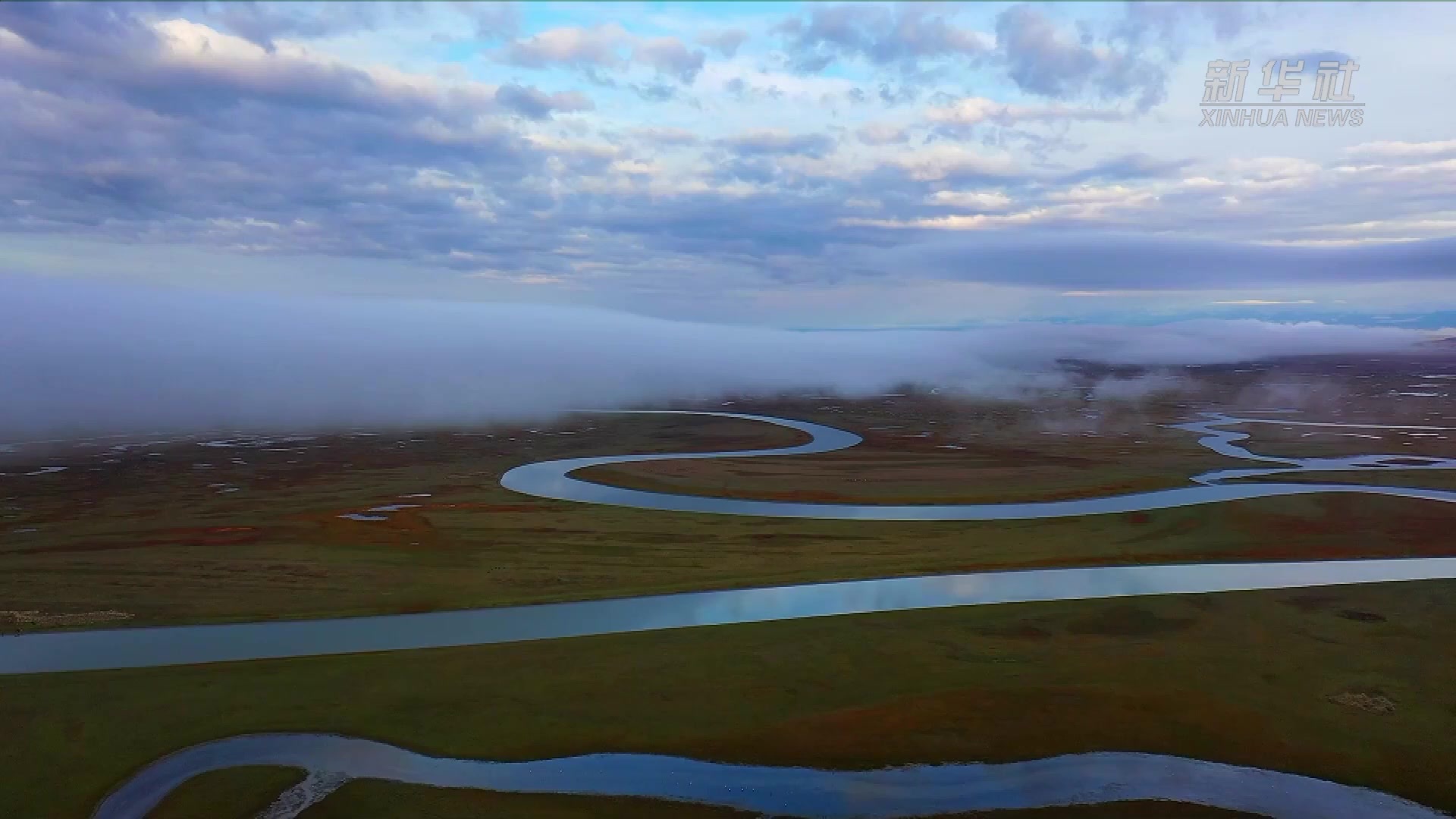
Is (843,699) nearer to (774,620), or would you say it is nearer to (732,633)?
(732,633)

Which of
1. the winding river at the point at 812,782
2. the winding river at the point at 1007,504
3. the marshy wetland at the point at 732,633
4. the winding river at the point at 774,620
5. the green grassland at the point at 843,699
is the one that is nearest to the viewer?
the winding river at the point at 812,782

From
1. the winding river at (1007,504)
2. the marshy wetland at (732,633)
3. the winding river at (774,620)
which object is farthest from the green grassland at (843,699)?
the winding river at (1007,504)

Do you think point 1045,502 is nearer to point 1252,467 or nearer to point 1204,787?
point 1252,467

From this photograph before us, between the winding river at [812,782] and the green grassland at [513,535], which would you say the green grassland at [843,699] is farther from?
the green grassland at [513,535]

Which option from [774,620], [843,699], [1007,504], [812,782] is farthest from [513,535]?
[1007,504]

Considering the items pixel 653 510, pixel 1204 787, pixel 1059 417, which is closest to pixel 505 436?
pixel 653 510

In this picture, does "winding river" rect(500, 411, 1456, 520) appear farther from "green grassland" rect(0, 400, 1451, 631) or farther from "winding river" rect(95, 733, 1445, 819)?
"winding river" rect(95, 733, 1445, 819)
